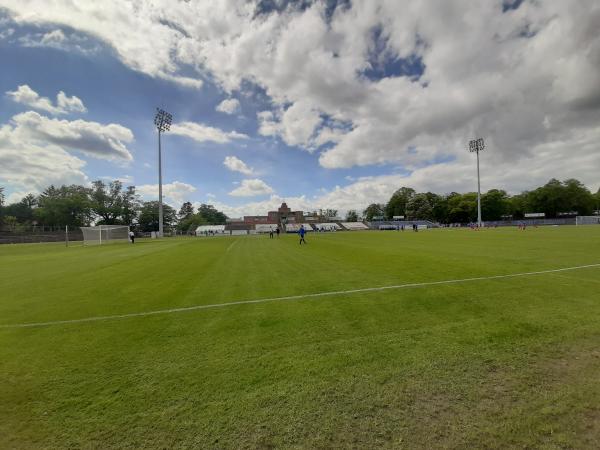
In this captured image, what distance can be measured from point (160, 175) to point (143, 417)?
64552 mm

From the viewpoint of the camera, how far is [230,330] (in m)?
5.19

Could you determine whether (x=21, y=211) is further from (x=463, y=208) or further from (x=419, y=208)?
(x=463, y=208)

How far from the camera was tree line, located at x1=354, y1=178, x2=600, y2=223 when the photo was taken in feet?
331

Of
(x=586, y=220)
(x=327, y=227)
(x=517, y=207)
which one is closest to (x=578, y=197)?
(x=517, y=207)

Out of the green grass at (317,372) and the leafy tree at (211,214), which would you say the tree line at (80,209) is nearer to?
the leafy tree at (211,214)

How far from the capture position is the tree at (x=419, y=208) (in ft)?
408

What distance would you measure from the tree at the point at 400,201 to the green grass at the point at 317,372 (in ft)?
449

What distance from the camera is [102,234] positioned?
148 feet

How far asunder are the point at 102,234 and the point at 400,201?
406ft

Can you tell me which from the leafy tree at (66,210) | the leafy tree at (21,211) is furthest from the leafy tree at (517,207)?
the leafy tree at (21,211)

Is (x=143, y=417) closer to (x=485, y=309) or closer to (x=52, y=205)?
(x=485, y=309)

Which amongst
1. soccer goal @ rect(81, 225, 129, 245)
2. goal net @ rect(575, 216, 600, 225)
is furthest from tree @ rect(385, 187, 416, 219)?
soccer goal @ rect(81, 225, 129, 245)

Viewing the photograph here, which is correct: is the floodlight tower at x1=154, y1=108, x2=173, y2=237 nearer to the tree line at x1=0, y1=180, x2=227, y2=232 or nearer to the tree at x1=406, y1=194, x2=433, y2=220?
the tree line at x1=0, y1=180, x2=227, y2=232

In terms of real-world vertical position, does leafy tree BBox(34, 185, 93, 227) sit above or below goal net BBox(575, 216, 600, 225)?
above
